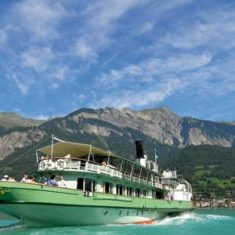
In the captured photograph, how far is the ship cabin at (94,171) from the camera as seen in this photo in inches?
1432

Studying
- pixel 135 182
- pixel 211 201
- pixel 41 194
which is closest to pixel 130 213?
pixel 135 182

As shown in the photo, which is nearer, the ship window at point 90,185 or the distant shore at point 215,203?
the ship window at point 90,185

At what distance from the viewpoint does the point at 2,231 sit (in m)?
34.2

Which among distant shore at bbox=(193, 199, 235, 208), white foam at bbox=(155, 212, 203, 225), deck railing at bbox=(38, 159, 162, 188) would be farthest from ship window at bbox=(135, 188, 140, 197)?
distant shore at bbox=(193, 199, 235, 208)

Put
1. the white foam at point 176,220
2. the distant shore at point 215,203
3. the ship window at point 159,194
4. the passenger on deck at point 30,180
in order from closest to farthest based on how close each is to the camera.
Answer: the passenger on deck at point 30,180, the white foam at point 176,220, the ship window at point 159,194, the distant shore at point 215,203

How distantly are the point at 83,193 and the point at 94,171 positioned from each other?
95.8 inches

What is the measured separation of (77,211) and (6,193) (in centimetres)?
568

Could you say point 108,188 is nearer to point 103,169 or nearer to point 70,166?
point 103,169

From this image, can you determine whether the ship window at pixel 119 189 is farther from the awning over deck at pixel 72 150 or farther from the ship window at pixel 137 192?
the ship window at pixel 137 192

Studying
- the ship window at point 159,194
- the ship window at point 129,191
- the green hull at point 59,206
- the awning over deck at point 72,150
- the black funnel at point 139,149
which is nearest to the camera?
the green hull at point 59,206

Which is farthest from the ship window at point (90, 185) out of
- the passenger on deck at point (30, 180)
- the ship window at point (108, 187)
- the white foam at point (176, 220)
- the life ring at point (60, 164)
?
the white foam at point (176, 220)

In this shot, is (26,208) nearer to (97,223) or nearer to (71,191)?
(71,191)

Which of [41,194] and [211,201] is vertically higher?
[211,201]

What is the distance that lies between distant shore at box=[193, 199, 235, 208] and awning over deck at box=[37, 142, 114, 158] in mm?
144614
